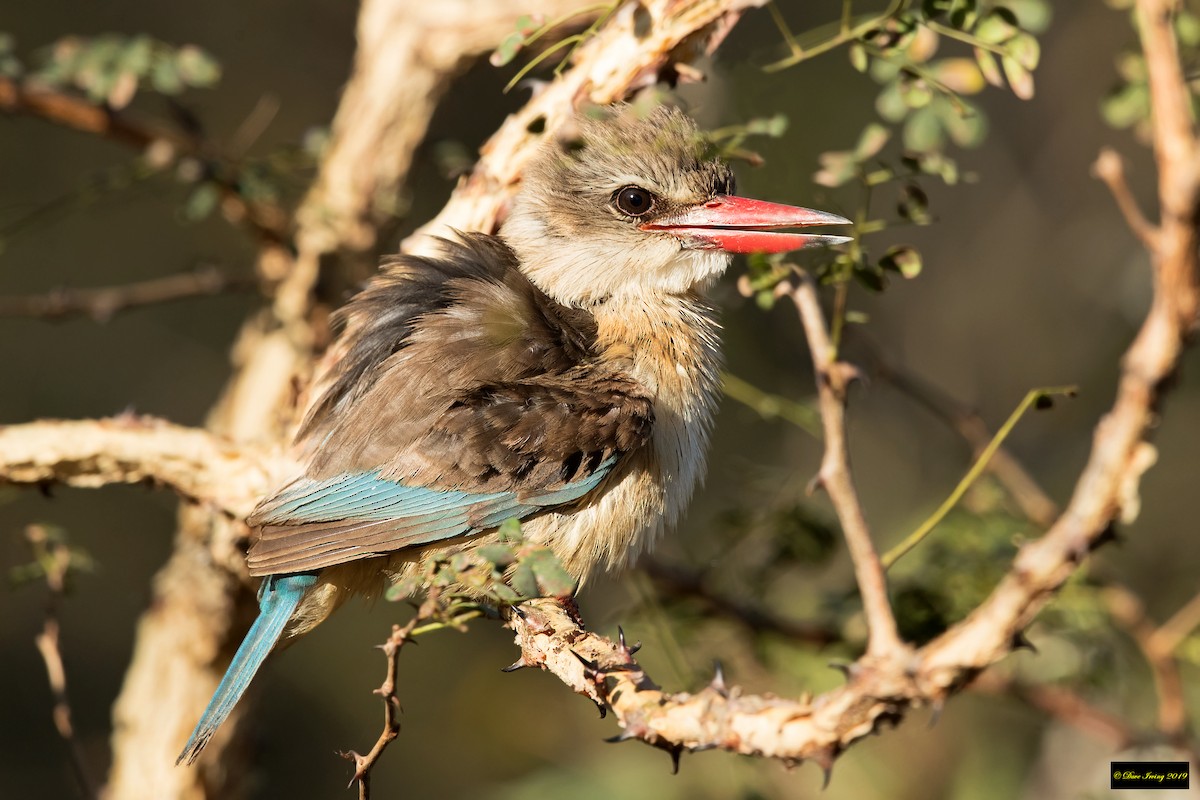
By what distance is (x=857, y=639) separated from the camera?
3406mm

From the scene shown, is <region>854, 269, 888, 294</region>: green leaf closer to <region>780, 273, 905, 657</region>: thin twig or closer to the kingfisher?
<region>780, 273, 905, 657</region>: thin twig

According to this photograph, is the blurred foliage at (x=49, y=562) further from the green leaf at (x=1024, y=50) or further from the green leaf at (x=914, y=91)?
the green leaf at (x=1024, y=50)

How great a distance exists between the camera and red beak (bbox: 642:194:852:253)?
9.43 feet

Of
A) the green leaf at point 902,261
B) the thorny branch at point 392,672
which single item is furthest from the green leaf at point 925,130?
the thorny branch at point 392,672

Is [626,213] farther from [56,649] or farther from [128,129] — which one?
[56,649]

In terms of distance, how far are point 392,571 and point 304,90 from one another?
17.3ft

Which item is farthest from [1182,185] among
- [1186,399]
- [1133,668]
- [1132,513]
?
[1186,399]

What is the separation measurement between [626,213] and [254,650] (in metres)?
1.45

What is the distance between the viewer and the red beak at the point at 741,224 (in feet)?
9.43

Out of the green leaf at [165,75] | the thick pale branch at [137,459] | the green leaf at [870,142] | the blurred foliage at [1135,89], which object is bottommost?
the thick pale branch at [137,459]

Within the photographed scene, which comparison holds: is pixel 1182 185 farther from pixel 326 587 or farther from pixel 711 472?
pixel 711 472

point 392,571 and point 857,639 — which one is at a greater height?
point 392,571

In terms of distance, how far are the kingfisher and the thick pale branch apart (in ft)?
0.53

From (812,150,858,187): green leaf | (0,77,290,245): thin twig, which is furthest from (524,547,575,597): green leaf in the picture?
(0,77,290,245): thin twig
